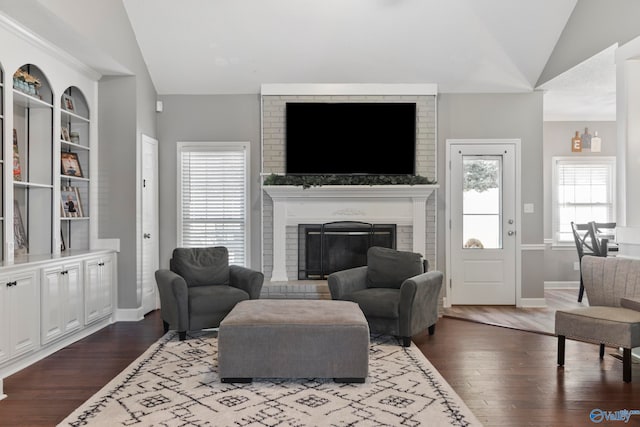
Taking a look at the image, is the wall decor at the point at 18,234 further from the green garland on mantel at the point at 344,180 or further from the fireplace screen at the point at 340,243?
the fireplace screen at the point at 340,243

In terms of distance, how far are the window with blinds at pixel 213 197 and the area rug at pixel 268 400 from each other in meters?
2.58

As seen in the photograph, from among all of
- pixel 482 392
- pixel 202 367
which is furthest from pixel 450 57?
pixel 202 367

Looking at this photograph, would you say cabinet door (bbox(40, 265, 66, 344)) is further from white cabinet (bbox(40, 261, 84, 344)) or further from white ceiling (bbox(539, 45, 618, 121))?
white ceiling (bbox(539, 45, 618, 121))

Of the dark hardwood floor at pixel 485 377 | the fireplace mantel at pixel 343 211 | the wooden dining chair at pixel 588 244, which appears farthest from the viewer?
the wooden dining chair at pixel 588 244

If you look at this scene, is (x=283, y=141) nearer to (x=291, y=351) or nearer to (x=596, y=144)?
(x=291, y=351)

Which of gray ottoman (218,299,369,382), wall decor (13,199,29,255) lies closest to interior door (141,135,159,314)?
wall decor (13,199,29,255)

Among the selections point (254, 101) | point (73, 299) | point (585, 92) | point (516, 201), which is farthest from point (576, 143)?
point (73, 299)

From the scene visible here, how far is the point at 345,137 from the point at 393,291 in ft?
7.12

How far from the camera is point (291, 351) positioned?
3.48 meters

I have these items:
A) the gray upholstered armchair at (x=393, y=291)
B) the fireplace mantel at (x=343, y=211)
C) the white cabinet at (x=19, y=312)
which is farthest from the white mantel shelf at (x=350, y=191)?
the white cabinet at (x=19, y=312)

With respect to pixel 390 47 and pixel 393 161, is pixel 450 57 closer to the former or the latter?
pixel 390 47

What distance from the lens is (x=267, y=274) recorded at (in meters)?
6.31

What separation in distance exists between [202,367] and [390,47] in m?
4.05

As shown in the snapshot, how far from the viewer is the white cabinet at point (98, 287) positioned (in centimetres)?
497
